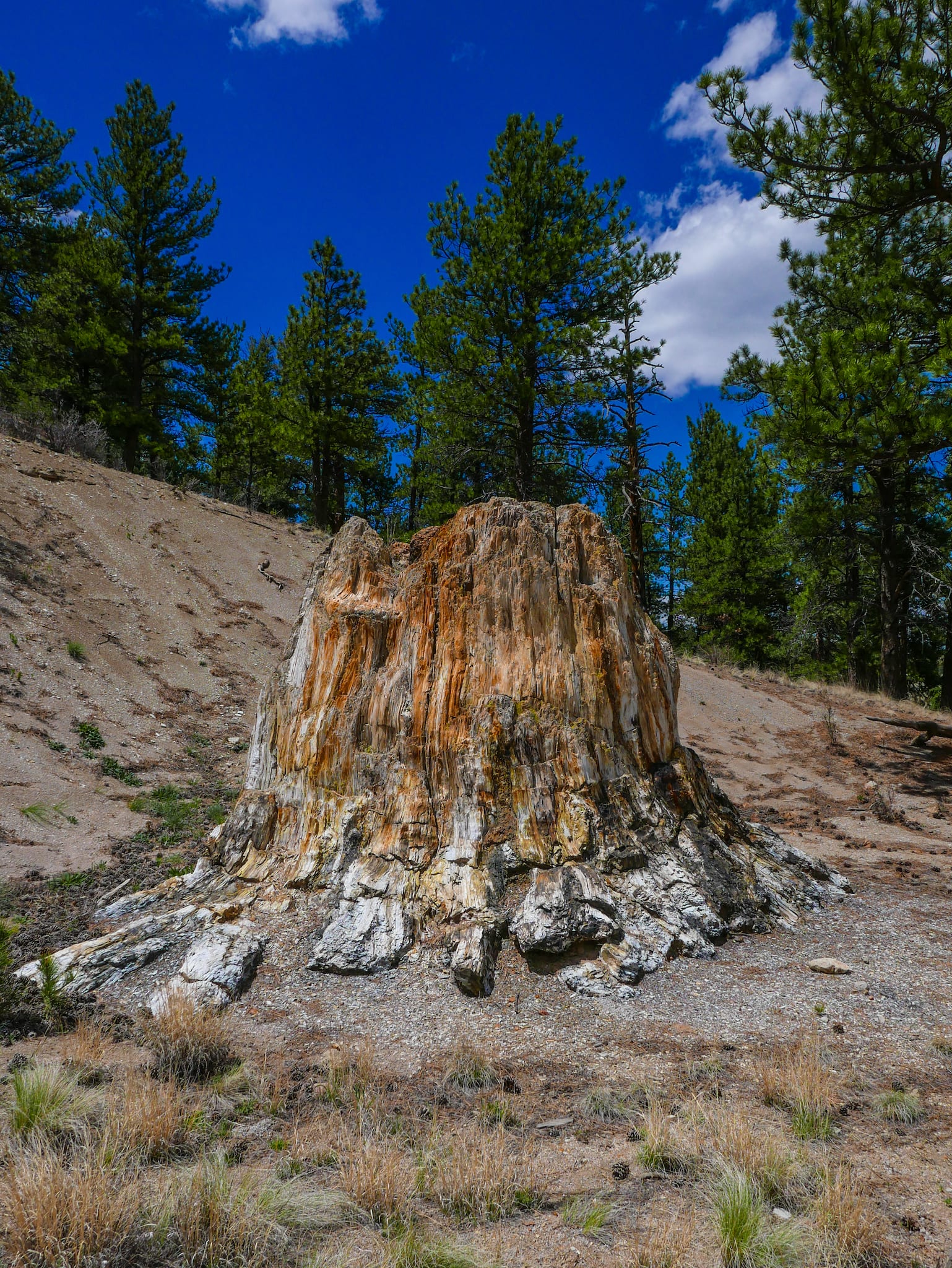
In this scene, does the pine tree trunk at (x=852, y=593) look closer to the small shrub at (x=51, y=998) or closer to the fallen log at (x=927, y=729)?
the fallen log at (x=927, y=729)

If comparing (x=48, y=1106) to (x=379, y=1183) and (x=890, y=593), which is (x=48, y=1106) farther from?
(x=890, y=593)

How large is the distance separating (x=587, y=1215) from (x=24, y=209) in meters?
28.1

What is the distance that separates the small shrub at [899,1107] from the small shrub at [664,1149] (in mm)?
1246

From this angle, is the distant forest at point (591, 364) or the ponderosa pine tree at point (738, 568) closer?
the distant forest at point (591, 364)

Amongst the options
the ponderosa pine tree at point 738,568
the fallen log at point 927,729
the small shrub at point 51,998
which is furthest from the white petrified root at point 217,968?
the ponderosa pine tree at point 738,568

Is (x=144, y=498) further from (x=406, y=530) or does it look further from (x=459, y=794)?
(x=459, y=794)

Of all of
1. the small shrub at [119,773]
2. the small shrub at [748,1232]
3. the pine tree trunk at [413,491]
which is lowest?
the small shrub at [748,1232]

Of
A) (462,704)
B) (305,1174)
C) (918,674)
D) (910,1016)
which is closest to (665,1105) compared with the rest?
(305,1174)

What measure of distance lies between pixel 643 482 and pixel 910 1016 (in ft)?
51.5

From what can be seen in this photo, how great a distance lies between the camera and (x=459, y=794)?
682 cm

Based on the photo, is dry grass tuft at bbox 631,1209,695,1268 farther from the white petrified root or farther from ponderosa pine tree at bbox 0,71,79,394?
ponderosa pine tree at bbox 0,71,79,394

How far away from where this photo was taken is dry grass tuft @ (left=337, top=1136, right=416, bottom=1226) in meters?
3.18

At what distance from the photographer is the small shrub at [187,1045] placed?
4.42 m

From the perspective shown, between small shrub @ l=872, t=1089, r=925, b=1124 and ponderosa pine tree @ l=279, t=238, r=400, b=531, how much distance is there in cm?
2228
